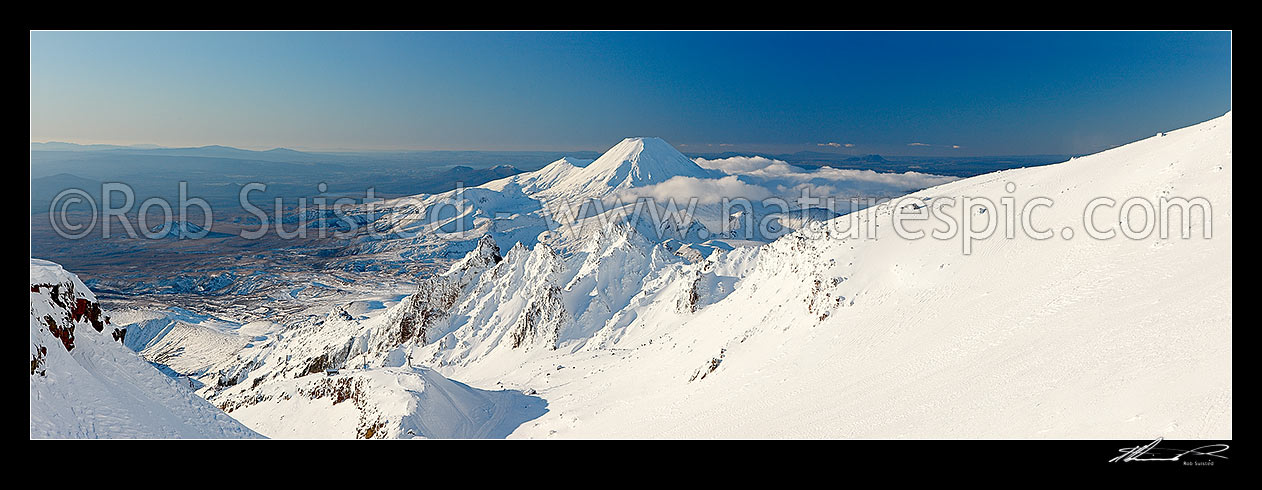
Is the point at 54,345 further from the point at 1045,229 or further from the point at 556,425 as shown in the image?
the point at 1045,229

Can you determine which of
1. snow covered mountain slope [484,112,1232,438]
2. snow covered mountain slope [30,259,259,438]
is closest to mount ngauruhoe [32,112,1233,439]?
snow covered mountain slope [484,112,1232,438]

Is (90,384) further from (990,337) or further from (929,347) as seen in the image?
(990,337)

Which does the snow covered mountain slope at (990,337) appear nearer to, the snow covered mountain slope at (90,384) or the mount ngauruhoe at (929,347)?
the mount ngauruhoe at (929,347)

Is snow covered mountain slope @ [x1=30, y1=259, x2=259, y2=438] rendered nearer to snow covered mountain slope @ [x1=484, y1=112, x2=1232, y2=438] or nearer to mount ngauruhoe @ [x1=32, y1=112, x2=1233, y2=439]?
mount ngauruhoe @ [x1=32, y1=112, x2=1233, y2=439]

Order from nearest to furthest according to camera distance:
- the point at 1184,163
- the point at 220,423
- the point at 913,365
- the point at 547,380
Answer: the point at 220,423 < the point at 913,365 < the point at 1184,163 < the point at 547,380

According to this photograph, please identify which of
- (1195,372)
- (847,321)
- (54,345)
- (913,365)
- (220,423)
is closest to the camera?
(1195,372)
